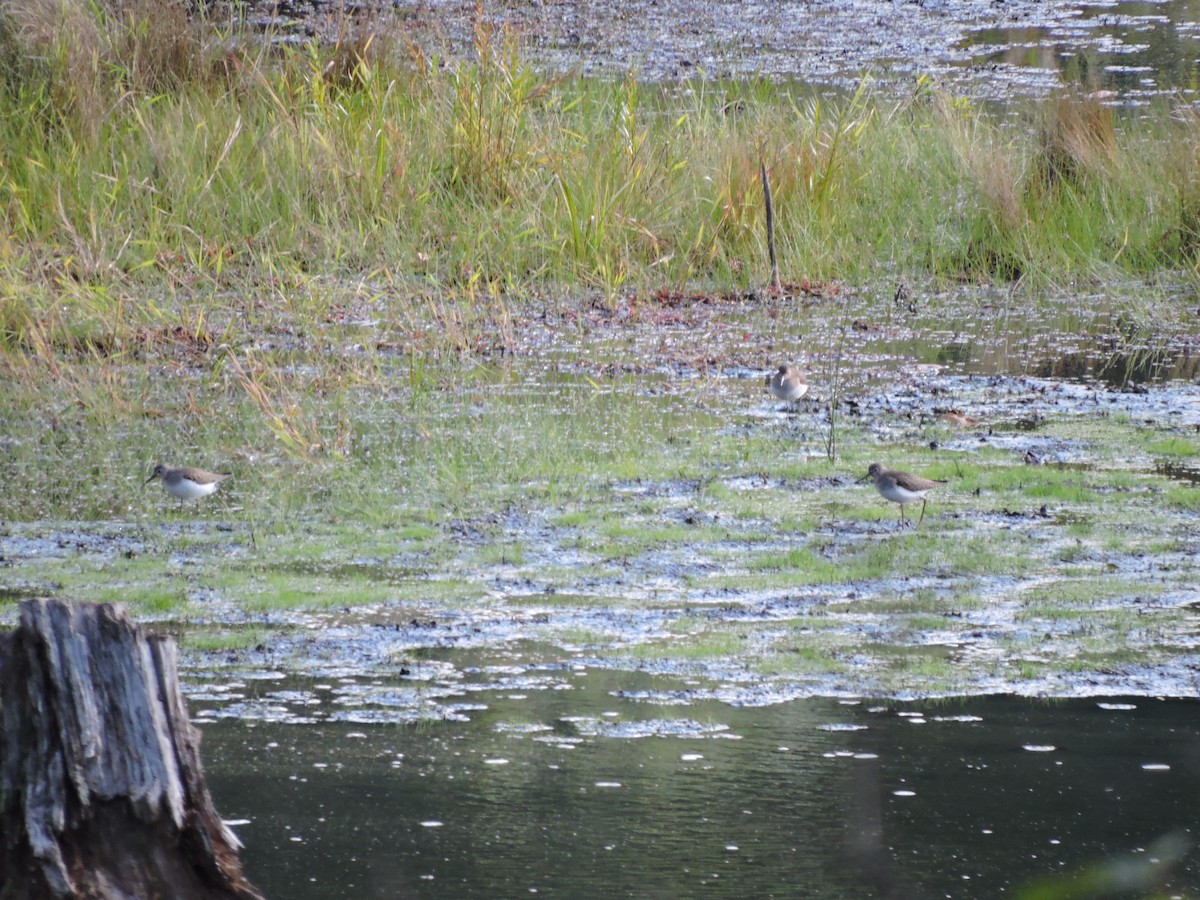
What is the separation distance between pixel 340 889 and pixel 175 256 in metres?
6.93

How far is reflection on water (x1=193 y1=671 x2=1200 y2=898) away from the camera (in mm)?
4148

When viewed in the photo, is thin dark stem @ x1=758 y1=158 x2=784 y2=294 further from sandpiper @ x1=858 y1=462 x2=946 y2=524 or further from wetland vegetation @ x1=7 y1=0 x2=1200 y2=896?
sandpiper @ x1=858 y1=462 x2=946 y2=524

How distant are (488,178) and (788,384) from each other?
147 inches

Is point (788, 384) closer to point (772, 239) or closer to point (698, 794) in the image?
point (772, 239)

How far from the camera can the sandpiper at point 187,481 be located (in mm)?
6758

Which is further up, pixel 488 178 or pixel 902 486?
pixel 488 178

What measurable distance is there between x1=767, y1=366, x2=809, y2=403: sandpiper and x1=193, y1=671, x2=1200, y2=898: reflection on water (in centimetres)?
346

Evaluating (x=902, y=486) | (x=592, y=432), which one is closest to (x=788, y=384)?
(x=592, y=432)

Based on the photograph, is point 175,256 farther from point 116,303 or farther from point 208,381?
point 208,381

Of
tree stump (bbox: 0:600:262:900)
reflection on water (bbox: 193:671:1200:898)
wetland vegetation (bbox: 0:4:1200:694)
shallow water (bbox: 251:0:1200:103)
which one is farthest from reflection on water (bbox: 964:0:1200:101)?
tree stump (bbox: 0:600:262:900)

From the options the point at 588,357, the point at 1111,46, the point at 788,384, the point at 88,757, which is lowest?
the point at 588,357

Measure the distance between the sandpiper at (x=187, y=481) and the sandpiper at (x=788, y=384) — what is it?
9.45 feet

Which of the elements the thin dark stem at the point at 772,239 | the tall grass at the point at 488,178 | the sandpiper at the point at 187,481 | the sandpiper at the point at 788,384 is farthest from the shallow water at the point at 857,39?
the sandpiper at the point at 187,481

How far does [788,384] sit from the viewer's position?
841cm
